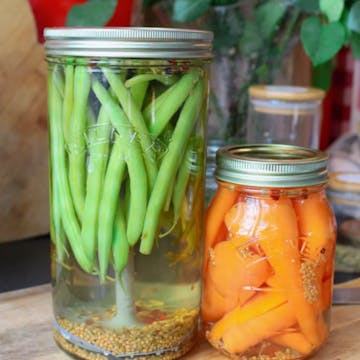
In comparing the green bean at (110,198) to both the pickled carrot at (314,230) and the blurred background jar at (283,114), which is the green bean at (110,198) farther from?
the blurred background jar at (283,114)

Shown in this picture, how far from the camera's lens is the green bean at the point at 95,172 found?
479 millimetres

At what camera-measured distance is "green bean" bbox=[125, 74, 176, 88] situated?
1.55ft

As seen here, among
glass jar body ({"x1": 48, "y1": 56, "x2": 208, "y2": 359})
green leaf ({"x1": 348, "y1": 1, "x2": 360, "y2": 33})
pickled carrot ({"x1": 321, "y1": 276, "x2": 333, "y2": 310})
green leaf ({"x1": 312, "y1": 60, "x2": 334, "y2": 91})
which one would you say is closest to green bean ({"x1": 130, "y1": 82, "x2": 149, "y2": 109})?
glass jar body ({"x1": 48, "y1": 56, "x2": 208, "y2": 359})

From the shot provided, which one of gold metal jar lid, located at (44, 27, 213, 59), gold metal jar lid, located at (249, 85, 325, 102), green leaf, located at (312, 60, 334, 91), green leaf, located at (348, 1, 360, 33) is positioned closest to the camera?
gold metal jar lid, located at (44, 27, 213, 59)

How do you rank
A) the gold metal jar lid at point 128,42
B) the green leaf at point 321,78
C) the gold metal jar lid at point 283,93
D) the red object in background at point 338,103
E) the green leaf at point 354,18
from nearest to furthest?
the gold metal jar lid at point 128,42, the green leaf at point 354,18, the gold metal jar lid at point 283,93, the green leaf at point 321,78, the red object in background at point 338,103

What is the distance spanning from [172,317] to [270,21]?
1.42ft

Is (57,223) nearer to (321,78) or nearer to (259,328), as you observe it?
(259,328)

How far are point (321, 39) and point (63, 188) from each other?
369 millimetres

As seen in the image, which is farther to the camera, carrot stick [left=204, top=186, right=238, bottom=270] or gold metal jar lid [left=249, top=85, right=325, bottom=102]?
gold metal jar lid [left=249, top=85, right=325, bottom=102]

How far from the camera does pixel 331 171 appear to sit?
0.84 m

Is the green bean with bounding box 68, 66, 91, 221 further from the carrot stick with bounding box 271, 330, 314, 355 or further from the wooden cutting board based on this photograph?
the wooden cutting board

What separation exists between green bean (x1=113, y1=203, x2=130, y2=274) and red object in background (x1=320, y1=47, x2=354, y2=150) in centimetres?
84

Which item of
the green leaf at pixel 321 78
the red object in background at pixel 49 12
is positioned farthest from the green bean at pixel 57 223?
the green leaf at pixel 321 78

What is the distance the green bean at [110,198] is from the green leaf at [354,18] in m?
0.35
